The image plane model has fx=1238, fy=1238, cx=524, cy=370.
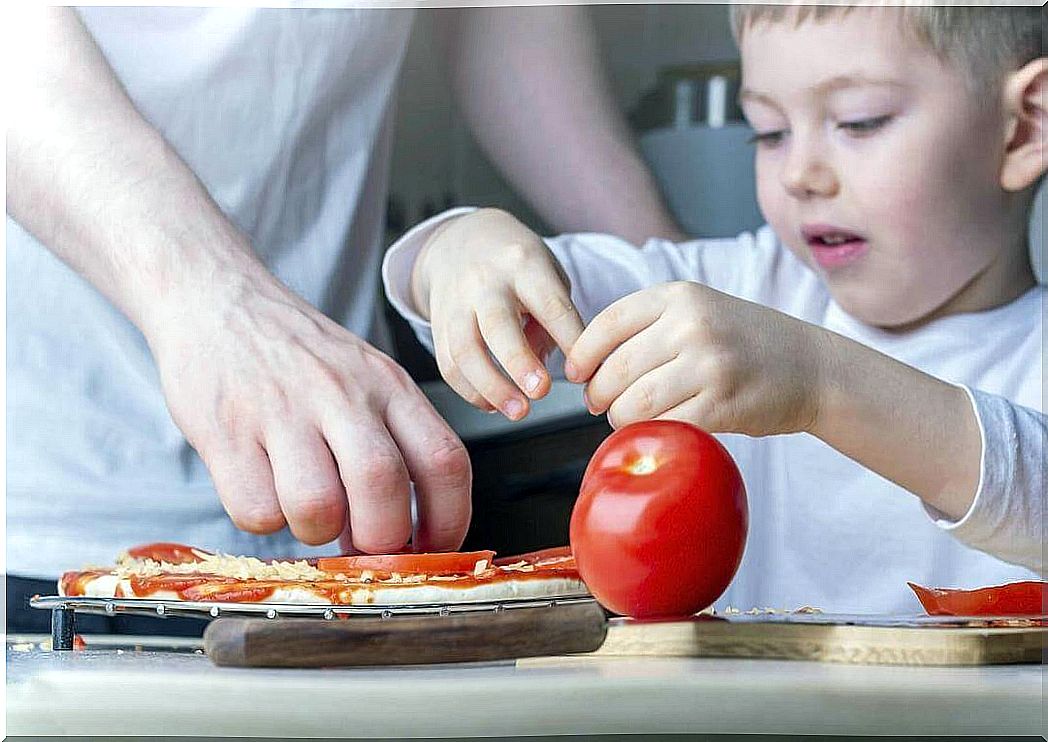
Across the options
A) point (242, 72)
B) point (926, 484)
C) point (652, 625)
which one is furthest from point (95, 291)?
point (926, 484)

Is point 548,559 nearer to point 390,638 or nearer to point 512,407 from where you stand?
point 512,407

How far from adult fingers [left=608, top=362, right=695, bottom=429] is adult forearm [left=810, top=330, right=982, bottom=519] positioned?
13 cm

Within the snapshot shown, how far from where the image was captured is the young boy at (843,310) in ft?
2.97

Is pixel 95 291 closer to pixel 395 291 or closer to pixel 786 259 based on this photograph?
pixel 395 291

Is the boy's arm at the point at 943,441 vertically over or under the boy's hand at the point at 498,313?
under

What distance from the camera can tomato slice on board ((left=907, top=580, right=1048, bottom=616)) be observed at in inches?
33.7

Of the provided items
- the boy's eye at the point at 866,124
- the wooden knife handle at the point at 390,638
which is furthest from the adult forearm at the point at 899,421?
the wooden knife handle at the point at 390,638

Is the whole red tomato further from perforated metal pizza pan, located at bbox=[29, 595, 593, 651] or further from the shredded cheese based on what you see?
the shredded cheese

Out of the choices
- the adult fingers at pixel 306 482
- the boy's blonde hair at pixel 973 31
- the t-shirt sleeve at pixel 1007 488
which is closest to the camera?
the adult fingers at pixel 306 482

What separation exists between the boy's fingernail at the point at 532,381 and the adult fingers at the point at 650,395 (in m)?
0.06

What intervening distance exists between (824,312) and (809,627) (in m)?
0.51

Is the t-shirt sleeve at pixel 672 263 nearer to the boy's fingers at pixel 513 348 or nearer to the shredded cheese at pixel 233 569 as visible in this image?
the boy's fingers at pixel 513 348

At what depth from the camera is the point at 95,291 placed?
106 cm

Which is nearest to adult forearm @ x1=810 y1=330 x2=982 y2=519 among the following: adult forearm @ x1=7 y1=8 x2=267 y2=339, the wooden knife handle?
the wooden knife handle
